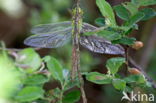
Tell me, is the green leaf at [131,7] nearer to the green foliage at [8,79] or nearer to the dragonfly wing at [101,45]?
the dragonfly wing at [101,45]

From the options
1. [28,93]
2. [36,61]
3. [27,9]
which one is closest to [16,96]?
[28,93]

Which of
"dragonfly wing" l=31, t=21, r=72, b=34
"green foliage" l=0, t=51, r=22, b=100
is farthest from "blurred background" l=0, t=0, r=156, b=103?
"green foliage" l=0, t=51, r=22, b=100

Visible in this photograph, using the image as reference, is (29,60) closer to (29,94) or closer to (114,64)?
(29,94)

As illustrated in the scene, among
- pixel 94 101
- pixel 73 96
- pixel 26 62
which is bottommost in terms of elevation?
pixel 94 101

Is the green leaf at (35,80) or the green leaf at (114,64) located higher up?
the green leaf at (114,64)

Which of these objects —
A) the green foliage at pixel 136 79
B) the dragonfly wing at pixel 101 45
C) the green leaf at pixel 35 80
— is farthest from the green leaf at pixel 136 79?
the green leaf at pixel 35 80

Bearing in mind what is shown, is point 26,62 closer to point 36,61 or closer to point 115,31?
point 36,61
